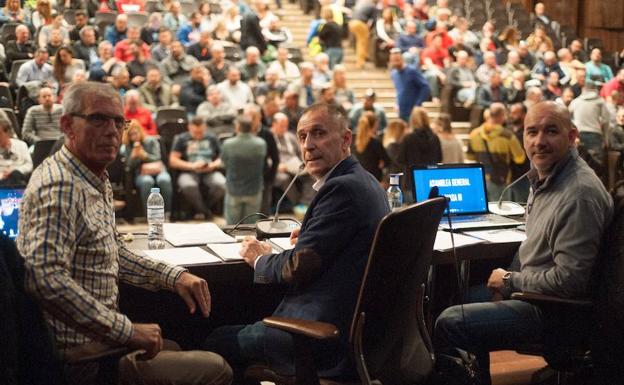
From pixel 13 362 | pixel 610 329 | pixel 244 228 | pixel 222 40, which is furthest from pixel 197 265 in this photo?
pixel 222 40

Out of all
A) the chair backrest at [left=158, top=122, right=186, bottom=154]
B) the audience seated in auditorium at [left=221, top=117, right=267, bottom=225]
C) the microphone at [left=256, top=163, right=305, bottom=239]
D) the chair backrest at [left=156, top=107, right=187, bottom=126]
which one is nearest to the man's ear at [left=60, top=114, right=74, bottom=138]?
the microphone at [left=256, top=163, right=305, bottom=239]

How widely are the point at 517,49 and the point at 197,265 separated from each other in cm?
1232

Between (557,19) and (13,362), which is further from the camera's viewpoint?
(557,19)

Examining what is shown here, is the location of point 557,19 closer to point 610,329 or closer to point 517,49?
point 517,49

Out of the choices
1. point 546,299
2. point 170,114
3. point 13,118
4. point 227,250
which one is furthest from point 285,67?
point 546,299

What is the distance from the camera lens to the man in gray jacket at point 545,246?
3230mm

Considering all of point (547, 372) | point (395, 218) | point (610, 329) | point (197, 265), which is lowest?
point (547, 372)

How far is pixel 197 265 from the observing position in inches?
133

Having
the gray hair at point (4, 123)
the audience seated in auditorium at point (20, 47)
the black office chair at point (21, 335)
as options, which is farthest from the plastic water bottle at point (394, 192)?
the audience seated in auditorium at point (20, 47)

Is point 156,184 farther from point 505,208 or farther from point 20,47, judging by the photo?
point 505,208

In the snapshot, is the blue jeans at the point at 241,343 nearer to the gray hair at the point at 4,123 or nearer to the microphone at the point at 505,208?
the microphone at the point at 505,208

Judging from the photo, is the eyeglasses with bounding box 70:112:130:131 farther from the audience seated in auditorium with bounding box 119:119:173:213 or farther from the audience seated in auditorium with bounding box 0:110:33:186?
the audience seated in auditorium with bounding box 119:119:173:213

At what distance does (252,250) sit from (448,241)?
971 mm

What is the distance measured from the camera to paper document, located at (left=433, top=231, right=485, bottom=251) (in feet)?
12.4
